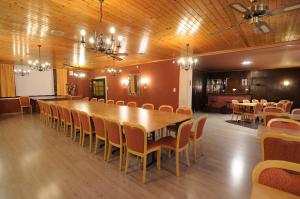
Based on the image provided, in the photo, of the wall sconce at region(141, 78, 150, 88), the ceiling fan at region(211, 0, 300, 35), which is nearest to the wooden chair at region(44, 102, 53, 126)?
the wall sconce at region(141, 78, 150, 88)

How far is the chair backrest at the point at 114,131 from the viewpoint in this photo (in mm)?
2621

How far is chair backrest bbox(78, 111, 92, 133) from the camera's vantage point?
3.41m

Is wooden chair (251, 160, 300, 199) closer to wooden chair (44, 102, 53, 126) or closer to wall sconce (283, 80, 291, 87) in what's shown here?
wooden chair (44, 102, 53, 126)

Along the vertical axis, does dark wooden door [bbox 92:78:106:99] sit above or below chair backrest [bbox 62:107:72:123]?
above

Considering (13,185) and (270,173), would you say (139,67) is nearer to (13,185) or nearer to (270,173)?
(13,185)

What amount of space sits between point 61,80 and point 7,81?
2.53 metres

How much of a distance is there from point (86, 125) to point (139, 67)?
4.94m

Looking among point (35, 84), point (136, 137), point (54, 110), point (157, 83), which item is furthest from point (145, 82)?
point (35, 84)

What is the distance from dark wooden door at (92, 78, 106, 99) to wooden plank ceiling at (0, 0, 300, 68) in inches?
244

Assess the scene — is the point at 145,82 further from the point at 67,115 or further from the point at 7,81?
the point at 7,81

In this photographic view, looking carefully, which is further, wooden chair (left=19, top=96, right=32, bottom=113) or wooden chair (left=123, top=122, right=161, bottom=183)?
wooden chair (left=19, top=96, right=32, bottom=113)

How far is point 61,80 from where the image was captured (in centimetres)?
980

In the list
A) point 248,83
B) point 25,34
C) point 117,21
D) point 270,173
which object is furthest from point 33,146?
point 248,83

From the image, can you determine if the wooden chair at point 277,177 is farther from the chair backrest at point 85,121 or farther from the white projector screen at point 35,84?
the white projector screen at point 35,84
